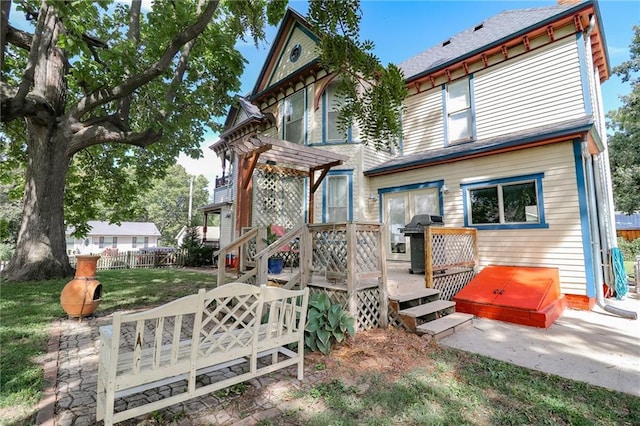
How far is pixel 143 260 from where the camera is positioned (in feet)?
54.9

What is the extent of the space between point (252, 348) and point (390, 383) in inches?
57.9

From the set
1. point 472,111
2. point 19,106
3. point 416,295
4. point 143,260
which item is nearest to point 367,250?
point 416,295

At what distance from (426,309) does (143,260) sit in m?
16.6

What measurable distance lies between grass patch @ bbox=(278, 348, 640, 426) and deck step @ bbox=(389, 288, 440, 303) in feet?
5.13

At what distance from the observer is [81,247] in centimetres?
3731

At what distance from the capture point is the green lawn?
2.47 metres

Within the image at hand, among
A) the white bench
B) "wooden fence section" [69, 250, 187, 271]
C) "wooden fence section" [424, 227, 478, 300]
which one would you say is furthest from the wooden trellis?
"wooden fence section" [69, 250, 187, 271]

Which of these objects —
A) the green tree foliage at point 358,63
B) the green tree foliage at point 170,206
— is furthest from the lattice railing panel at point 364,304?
the green tree foliage at point 170,206

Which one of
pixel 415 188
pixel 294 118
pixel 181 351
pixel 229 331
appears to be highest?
pixel 294 118

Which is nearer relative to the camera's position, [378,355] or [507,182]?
[378,355]

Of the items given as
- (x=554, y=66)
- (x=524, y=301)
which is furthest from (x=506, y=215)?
(x=554, y=66)

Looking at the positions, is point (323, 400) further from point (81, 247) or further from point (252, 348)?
point (81, 247)

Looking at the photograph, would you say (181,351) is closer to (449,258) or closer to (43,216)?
(449,258)

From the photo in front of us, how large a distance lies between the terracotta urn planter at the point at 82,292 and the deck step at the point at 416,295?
5.10 m
